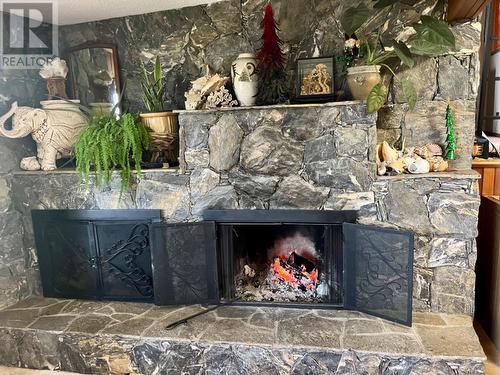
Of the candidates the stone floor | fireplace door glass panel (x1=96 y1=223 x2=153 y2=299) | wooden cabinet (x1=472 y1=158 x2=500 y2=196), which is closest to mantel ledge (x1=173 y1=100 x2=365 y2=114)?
fireplace door glass panel (x1=96 y1=223 x2=153 y2=299)

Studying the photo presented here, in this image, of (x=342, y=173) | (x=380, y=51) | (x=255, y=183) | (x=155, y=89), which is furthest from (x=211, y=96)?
(x=380, y=51)

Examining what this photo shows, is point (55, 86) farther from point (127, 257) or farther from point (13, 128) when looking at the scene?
point (127, 257)

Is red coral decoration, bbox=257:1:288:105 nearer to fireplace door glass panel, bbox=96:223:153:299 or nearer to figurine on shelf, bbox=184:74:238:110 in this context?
figurine on shelf, bbox=184:74:238:110

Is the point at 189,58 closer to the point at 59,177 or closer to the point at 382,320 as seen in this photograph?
the point at 59,177

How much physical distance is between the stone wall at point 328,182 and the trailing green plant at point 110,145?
0.22 metres

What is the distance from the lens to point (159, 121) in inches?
90.4

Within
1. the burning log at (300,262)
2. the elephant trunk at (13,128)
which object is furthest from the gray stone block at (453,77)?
the elephant trunk at (13,128)

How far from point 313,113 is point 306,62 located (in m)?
0.34

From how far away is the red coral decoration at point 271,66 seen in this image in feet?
6.73

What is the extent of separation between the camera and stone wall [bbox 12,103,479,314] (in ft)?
6.67

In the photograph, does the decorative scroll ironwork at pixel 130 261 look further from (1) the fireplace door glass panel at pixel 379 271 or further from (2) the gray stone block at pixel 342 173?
(1) the fireplace door glass panel at pixel 379 271

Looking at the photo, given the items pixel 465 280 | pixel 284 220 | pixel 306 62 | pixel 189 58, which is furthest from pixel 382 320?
pixel 189 58

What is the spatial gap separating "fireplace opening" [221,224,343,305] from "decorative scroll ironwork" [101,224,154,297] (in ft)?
1.84

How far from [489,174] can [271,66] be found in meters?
1.65
